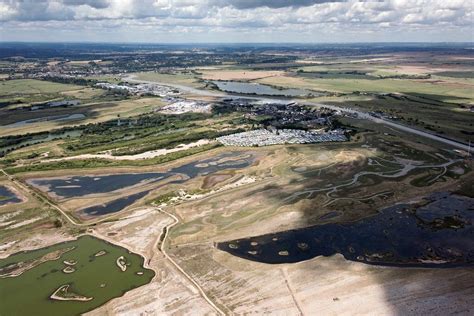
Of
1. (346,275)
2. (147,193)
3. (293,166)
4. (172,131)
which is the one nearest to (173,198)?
(147,193)

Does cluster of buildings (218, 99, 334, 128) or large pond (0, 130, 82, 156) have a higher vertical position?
cluster of buildings (218, 99, 334, 128)

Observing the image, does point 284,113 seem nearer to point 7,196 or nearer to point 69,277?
point 7,196

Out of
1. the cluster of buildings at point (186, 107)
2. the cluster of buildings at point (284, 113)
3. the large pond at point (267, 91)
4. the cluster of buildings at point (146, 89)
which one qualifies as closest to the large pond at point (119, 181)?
the cluster of buildings at point (284, 113)

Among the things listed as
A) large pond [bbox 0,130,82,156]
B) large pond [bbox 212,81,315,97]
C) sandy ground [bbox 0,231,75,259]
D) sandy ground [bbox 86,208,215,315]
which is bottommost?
sandy ground [bbox 86,208,215,315]

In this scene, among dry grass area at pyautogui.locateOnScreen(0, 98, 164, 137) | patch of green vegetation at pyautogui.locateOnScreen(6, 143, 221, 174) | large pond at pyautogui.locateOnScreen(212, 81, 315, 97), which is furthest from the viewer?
large pond at pyautogui.locateOnScreen(212, 81, 315, 97)

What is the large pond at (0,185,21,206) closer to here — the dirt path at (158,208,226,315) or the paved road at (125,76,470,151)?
the dirt path at (158,208,226,315)

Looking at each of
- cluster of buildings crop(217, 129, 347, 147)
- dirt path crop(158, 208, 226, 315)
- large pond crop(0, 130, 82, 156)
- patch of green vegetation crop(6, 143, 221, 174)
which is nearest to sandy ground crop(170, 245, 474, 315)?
dirt path crop(158, 208, 226, 315)

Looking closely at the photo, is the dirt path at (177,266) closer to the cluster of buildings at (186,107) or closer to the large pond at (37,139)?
the large pond at (37,139)
